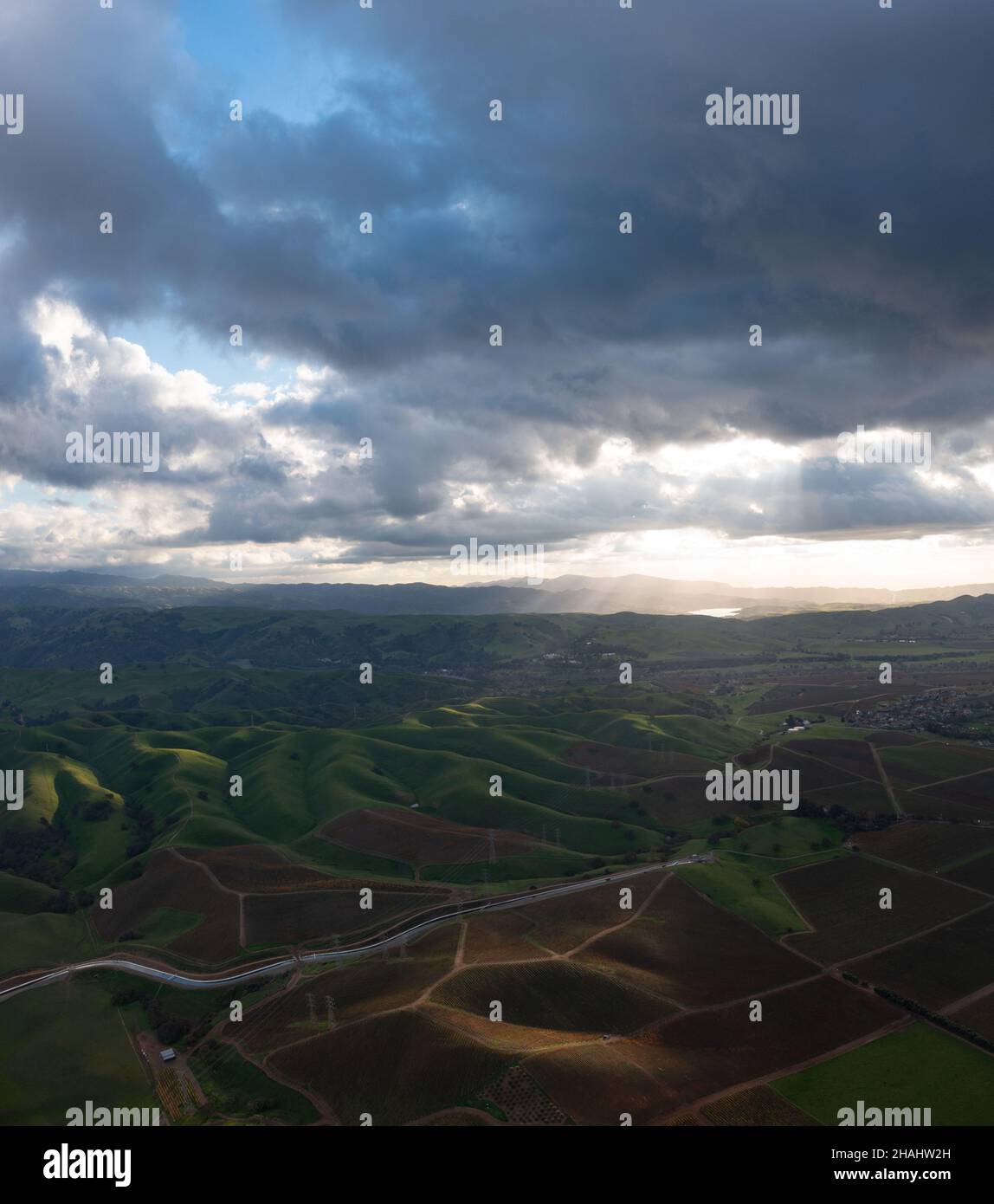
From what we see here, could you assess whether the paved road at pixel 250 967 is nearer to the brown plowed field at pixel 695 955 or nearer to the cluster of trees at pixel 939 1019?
the brown plowed field at pixel 695 955

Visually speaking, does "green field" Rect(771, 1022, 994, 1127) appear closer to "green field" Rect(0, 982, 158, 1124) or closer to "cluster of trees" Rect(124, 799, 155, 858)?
"green field" Rect(0, 982, 158, 1124)

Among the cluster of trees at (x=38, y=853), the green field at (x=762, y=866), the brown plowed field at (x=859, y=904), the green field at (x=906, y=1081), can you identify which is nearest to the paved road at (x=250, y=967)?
the green field at (x=762, y=866)

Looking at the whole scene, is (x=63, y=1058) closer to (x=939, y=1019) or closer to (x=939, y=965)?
(x=939, y=1019)

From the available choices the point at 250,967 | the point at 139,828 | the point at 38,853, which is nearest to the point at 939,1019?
the point at 250,967

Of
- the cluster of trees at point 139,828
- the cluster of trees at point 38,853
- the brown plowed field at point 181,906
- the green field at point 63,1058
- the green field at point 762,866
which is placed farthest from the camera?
the cluster of trees at point 139,828

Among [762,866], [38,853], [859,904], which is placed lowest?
[859,904]

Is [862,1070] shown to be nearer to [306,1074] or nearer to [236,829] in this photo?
[306,1074]

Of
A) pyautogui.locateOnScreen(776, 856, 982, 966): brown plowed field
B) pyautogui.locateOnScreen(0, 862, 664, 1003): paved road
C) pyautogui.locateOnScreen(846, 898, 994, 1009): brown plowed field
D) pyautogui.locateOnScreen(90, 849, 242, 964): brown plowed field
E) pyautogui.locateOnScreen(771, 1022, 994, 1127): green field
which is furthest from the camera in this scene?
pyautogui.locateOnScreen(90, 849, 242, 964): brown plowed field

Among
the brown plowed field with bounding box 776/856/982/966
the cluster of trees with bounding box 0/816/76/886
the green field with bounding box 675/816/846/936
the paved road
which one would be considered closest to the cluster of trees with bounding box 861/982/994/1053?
the brown plowed field with bounding box 776/856/982/966

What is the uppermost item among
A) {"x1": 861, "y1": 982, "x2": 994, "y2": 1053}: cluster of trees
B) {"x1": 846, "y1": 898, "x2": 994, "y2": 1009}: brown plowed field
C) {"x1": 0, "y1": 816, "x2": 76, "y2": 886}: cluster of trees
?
{"x1": 0, "y1": 816, "x2": 76, "y2": 886}: cluster of trees

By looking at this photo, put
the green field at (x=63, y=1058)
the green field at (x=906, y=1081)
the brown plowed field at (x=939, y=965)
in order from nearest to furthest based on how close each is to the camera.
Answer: the green field at (x=906, y=1081) → the green field at (x=63, y=1058) → the brown plowed field at (x=939, y=965)

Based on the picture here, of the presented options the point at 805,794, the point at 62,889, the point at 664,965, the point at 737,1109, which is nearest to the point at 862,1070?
the point at 737,1109
